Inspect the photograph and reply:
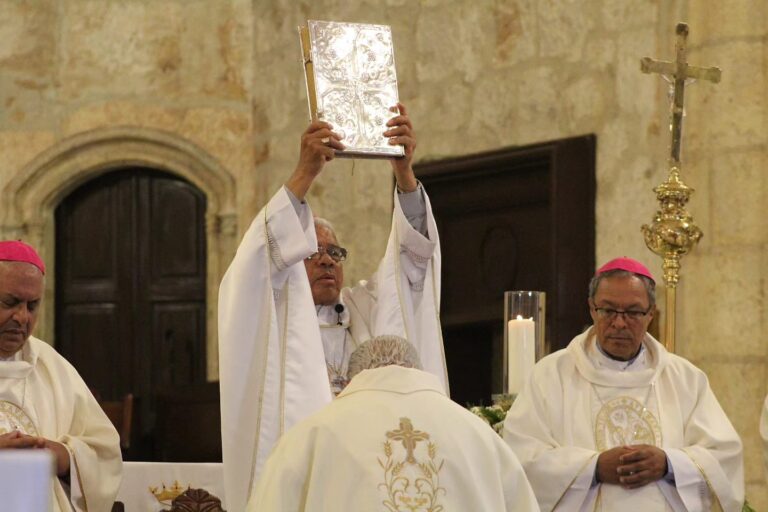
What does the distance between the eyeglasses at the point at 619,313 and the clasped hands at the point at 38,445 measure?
195cm

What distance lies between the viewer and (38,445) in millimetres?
5348

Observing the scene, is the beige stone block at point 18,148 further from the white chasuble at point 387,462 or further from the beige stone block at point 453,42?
the white chasuble at point 387,462

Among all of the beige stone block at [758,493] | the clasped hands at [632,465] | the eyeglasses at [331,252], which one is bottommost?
the beige stone block at [758,493]

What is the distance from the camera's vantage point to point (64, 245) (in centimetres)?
1208

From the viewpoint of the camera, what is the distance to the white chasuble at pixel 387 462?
4.28 metres

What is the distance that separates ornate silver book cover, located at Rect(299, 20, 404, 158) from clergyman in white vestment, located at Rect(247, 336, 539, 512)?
1.41m

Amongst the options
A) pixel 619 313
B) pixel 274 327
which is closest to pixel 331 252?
pixel 274 327

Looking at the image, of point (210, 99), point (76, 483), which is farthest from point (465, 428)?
point (210, 99)

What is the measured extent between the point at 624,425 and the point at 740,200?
297cm

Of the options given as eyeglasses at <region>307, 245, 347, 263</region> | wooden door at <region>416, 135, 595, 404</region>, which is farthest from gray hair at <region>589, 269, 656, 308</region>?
wooden door at <region>416, 135, 595, 404</region>

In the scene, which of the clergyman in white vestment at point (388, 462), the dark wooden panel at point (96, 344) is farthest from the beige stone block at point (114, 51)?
the clergyman in white vestment at point (388, 462)

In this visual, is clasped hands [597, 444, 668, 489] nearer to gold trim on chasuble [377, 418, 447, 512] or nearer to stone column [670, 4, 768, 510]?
gold trim on chasuble [377, 418, 447, 512]

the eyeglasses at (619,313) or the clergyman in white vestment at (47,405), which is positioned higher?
the eyeglasses at (619,313)

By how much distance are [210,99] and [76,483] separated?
6.51 metres
